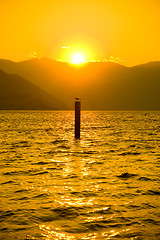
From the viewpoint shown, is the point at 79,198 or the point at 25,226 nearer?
the point at 25,226

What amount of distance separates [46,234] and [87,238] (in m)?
0.91

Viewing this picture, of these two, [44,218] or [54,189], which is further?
[54,189]

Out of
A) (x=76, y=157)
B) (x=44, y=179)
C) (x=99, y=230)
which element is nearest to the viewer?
(x=99, y=230)

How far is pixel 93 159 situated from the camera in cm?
1844

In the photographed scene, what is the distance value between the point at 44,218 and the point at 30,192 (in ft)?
7.98

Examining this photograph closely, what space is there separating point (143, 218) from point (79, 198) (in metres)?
2.34

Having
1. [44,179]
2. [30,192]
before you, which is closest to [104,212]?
[30,192]

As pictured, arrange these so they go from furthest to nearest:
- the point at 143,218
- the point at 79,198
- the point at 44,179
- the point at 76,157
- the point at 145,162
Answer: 1. the point at 76,157
2. the point at 145,162
3. the point at 44,179
4. the point at 79,198
5. the point at 143,218

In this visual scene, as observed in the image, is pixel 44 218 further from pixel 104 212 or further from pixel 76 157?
pixel 76 157

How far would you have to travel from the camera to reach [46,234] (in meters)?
7.44

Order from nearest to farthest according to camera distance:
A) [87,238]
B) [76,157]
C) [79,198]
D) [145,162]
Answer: [87,238] → [79,198] → [145,162] → [76,157]

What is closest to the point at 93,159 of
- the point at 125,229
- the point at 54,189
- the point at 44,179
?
the point at 44,179

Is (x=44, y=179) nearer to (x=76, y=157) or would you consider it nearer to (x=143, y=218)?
(x=143, y=218)

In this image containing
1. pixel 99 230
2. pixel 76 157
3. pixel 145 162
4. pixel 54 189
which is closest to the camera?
pixel 99 230
